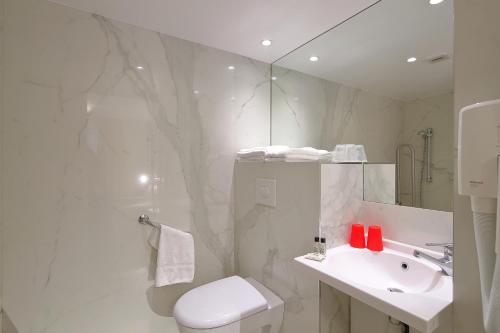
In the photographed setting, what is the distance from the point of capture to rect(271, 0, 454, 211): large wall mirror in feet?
3.42

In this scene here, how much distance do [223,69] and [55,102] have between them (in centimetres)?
106

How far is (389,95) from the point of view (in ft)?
4.26

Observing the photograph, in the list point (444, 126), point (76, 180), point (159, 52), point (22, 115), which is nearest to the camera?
point (444, 126)

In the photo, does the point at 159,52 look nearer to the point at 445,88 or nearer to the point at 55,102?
the point at 55,102

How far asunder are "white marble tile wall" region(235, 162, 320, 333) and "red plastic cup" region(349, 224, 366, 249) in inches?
9.4

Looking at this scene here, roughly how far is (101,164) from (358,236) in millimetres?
1492

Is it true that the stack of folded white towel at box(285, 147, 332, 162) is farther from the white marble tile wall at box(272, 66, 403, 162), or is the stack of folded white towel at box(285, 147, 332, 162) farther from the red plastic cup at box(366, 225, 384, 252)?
the red plastic cup at box(366, 225, 384, 252)

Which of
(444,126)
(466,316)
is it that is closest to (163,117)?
(444,126)

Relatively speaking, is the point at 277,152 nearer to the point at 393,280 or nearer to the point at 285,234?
the point at 285,234

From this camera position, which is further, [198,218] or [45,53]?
[198,218]

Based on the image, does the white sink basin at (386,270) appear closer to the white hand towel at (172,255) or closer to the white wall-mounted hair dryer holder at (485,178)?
the white wall-mounted hair dryer holder at (485,178)

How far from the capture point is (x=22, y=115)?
1165mm

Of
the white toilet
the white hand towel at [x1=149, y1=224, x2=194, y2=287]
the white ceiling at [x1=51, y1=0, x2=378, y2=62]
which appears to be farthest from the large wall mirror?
the white hand towel at [x1=149, y1=224, x2=194, y2=287]

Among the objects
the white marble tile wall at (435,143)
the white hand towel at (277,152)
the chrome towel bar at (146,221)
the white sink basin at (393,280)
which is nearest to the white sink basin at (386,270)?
the white sink basin at (393,280)
